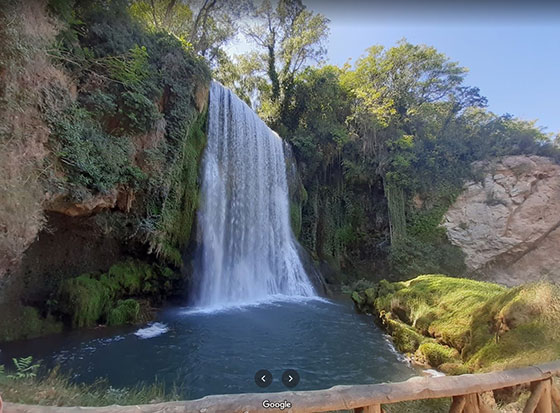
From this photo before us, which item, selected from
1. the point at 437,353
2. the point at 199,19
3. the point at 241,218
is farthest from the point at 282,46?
the point at 437,353

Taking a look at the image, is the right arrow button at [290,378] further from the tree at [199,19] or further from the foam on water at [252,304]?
the tree at [199,19]

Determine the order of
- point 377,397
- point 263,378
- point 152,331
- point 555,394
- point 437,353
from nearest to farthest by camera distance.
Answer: point 377,397 < point 555,394 < point 263,378 < point 437,353 < point 152,331

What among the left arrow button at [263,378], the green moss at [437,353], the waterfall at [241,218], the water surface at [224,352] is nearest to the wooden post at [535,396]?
the water surface at [224,352]

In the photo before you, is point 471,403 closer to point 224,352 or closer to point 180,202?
point 224,352

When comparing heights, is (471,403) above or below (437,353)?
above

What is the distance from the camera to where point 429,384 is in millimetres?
2168

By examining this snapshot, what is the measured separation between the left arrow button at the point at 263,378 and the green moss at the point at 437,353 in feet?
9.59

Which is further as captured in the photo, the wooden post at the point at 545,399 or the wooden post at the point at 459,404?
the wooden post at the point at 545,399

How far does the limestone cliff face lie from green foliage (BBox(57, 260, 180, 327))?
14943 millimetres

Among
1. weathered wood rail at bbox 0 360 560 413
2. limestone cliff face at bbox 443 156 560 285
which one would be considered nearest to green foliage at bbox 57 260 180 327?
weathered wood rail at bbox 0 360 560 413

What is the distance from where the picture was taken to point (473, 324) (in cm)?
506

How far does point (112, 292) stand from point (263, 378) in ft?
19.3

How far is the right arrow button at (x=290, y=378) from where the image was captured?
15.0 ft

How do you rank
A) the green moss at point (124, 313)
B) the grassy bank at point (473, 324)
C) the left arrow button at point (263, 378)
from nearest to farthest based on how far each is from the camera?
the grassy bank at point (473, 324), the left arrow button at point (263, 378), the green moss at point (124, 313)
